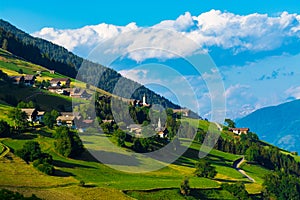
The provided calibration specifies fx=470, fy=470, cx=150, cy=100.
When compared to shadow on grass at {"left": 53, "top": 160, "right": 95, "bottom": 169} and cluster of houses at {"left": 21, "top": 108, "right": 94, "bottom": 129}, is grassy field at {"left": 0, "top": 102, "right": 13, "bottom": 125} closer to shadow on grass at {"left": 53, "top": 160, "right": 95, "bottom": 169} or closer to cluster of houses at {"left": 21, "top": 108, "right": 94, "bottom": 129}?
cluster of houses at {"left": 21, "top": 108, "right": 94, "bottom": 129}

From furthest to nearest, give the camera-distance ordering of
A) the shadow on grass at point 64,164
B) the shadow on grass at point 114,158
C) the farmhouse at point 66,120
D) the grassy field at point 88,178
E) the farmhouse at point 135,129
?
the farmhouse at point 135,129 → the farmhouse at point 66,120 → the shadow on grass at point 114,158 → the shadow on grass at point 64,164 → the grassy field at point 88,178

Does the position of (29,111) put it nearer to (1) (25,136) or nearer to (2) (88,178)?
(1) (25,136)

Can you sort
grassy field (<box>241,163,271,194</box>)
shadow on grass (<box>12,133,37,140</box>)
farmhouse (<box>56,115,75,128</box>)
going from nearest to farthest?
1. shadow on grass (<box>12,133,37,140</box>)
2. grassy field (<box>241,163,271,194</box>)
3. farmhouse (<box>56,115,75,128</box>)

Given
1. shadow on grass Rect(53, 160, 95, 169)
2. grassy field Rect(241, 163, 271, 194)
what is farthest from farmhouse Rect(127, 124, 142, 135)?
shadow on grass Rect(53, 160, 95, 169)

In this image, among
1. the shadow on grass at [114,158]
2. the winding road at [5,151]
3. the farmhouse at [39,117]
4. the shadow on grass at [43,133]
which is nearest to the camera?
the winding road at [5,151]

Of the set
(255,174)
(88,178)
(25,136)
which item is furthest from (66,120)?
(255,174)

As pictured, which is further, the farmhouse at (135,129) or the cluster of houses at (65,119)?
the farmhouse at (135,129)

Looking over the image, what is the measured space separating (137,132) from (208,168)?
147 ft

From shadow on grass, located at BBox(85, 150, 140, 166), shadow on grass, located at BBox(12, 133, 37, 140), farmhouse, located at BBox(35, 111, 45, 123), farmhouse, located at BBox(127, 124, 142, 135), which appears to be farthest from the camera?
farmhouse, located at BBox(127, 124, 142, 135)

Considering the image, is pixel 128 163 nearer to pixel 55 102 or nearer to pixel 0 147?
pixel 0 147

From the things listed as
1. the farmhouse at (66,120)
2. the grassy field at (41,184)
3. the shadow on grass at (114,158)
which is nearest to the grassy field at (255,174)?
the shadow on grass at (114,158)

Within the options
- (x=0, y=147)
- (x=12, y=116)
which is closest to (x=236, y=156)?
(x=12, y=116)

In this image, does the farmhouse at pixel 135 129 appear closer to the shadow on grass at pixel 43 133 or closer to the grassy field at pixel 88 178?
the grassy field at pixel 88 178

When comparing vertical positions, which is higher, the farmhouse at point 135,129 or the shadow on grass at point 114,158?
the farmhouse at point 135,129
